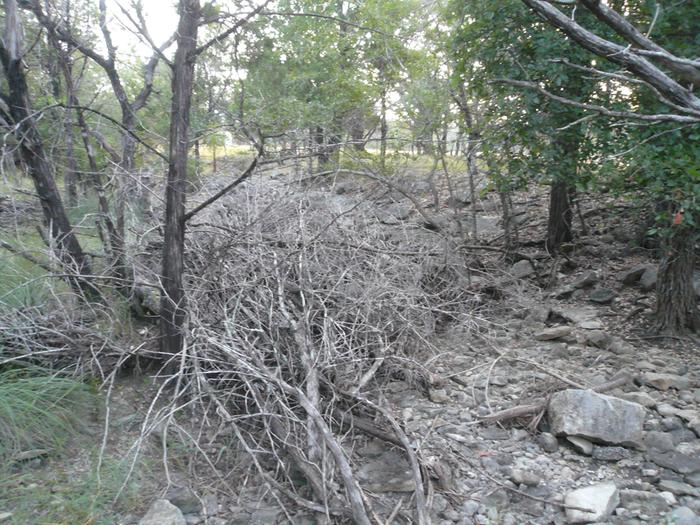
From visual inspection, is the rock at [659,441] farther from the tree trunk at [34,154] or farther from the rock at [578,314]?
the tree trunk at [34,154]

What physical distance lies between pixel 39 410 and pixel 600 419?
3386 millimetres

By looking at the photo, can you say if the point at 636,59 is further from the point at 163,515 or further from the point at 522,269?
the point at 522,269

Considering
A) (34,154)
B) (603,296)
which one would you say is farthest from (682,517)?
(34,154)

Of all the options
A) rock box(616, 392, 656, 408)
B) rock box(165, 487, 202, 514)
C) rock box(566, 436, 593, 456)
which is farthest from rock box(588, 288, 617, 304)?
rock box(165, 487, 202, 514)

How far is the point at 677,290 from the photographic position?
4391 millimetres

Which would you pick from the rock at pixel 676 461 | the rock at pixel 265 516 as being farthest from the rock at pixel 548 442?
the rock at pixel 265 516

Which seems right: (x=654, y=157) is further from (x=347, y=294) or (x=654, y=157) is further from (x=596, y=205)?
(x=596, y=205)

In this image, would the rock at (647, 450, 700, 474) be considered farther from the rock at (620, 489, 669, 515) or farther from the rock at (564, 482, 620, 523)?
the rock at (564, 482, 620, 523)

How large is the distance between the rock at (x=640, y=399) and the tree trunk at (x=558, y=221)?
121 inches

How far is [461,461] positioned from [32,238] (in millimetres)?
4419

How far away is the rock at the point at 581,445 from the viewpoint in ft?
10.1

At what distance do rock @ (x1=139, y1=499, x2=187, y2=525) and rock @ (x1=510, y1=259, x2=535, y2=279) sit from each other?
177 inches

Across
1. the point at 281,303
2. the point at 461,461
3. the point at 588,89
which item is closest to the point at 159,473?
the point at 281,303

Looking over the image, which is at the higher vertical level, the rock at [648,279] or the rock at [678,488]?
the rock at [648,279]
